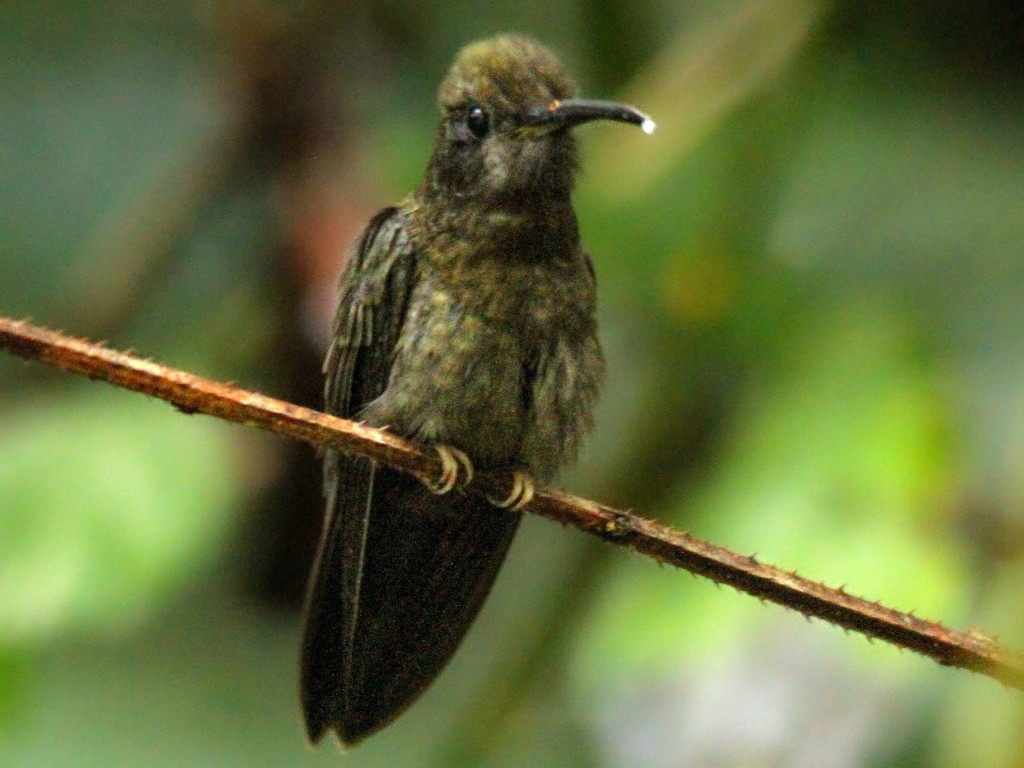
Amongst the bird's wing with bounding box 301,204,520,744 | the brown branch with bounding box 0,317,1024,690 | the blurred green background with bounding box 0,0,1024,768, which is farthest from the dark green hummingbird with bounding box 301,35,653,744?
the brown branch with bounding box 0,317,1024,690

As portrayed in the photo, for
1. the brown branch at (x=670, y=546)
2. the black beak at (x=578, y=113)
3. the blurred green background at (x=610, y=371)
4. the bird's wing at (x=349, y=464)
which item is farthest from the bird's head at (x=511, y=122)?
the brown branch at (x=670, y=546)

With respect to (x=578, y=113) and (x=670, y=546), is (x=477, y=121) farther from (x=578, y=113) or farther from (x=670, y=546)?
(x=670, y=546)

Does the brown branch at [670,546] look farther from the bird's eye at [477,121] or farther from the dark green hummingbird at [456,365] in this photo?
the bird's eye at [477,121]

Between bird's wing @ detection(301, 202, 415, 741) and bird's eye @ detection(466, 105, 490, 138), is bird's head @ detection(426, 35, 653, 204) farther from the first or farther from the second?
bird's wing @ detection(301, 202, 415, 741)

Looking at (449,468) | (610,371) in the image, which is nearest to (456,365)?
(449,468)

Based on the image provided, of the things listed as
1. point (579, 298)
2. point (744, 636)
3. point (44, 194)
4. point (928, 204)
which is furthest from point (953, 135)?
point (44, 194)

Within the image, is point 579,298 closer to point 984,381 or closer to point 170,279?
Result: point 984,381
